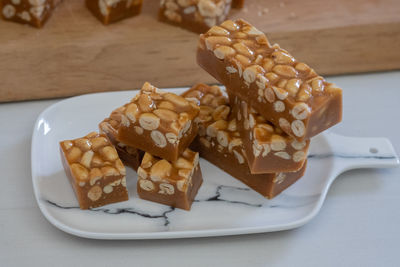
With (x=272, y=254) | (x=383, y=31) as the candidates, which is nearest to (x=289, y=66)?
(x=272, y=254)

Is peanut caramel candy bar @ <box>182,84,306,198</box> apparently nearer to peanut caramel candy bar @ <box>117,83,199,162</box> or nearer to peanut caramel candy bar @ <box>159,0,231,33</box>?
peanut caramel candy bar @ <box>117,83,199,162</box>

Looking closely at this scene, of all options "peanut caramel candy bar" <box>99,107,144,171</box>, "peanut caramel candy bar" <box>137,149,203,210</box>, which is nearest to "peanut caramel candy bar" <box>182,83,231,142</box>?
"peanut caramel candy bar" <box>137,149,203,210</box>

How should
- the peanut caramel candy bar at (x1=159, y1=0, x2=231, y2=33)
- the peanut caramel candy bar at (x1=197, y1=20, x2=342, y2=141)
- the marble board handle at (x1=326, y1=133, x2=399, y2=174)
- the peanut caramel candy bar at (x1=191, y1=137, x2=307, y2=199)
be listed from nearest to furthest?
the peanut caramel candy bar at (x1=197, y1=20, x2=342, y2=141) < the peanut caramel candy bar at (x1=191, y1=137, x2=307, y2=199) < the marble board handle at (x1=326, y1=133, x2=399, y2=174) < the peanut caramel candy bar at (x1=159, y1=0, x2=231, y2=33)

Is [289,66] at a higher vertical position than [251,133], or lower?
higher

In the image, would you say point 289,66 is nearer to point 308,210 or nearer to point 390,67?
point 308,210

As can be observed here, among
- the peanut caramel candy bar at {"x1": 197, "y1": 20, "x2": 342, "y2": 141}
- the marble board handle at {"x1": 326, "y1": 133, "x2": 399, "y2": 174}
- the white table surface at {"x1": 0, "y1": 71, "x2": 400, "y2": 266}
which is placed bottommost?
the white table surface at {"x1": 0, "y1": 71, "x2": 400, "y2": 266}

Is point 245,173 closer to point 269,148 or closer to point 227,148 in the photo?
point 227,148

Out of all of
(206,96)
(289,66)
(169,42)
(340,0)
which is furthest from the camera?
(340,0)
